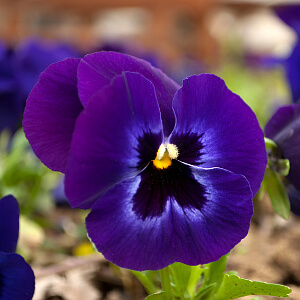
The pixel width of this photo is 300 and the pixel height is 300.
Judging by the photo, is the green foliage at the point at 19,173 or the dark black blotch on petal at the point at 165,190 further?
the green foliage at the point at 19,173

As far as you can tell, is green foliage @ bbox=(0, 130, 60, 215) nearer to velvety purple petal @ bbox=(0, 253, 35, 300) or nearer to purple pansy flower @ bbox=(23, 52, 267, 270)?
velvety purple petal @ bbox=(0, 253, 35, 300)

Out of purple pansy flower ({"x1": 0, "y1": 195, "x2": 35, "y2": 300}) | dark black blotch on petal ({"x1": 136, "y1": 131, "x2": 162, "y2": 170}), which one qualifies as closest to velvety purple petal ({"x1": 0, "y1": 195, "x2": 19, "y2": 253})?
purple pansy flower ({"x1": 0, "y1": 195, "x2": 35, "y2": 300})

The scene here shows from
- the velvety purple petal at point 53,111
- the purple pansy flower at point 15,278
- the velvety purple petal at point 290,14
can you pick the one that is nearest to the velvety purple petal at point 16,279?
the purple pansy flower at point 15,278

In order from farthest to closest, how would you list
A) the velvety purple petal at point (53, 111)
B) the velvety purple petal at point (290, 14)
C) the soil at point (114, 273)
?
the velvety purple petal at point (290, 14) → the soil at point (114, 273) → the velvety purple petal at point (53, 111)

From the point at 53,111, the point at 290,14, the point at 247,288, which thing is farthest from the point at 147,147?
the point at 290,14

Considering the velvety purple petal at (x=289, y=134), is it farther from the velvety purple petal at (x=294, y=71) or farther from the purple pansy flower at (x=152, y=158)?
the velvety purple petal at (x=294, y=71)
